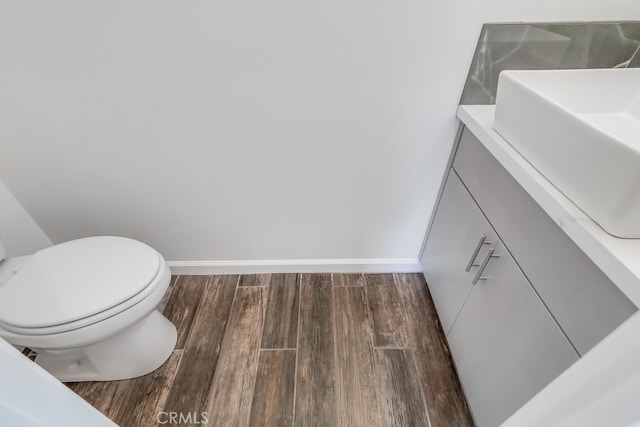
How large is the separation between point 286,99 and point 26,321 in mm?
1052

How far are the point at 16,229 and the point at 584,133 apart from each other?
1.98 meters

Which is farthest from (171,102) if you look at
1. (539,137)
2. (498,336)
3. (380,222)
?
(498,336)

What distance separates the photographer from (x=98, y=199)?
1.29 metres

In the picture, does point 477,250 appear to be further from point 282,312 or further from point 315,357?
point 282,312

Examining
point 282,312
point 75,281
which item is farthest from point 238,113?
point 282,312

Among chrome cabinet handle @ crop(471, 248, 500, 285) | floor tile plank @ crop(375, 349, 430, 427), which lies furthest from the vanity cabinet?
floor tile plank @ crop(375, 349, 430, 427)

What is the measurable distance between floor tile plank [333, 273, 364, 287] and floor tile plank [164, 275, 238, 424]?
0.52 meters

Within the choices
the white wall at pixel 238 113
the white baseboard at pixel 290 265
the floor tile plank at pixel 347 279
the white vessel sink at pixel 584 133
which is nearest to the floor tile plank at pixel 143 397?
the white baseboard at pixel 290 265

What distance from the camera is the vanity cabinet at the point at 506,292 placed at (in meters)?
0.62

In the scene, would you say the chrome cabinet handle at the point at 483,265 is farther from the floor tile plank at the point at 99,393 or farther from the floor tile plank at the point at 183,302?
the floor tile plank at the point at 99,393

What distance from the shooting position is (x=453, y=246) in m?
1.15

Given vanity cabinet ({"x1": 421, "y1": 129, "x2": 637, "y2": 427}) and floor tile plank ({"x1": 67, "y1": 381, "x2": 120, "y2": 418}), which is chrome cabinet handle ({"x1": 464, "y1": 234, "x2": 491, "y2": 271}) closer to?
vanity cabinet ({"x1": 421, "y1": 129, "x2": 637, "y2": 427})

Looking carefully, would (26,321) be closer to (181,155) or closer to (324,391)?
(181,155)
